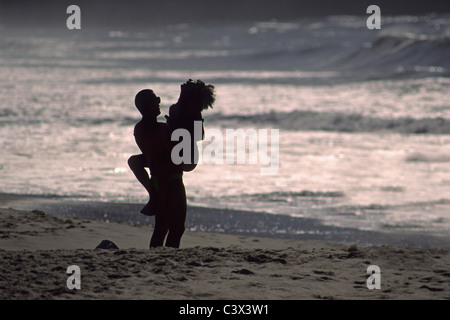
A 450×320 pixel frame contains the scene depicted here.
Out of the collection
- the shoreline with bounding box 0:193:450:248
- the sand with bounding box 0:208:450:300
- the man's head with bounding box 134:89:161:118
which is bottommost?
the sand with bounding box 0:208:450:300

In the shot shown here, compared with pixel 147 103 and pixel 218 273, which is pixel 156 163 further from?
pixel 218 273

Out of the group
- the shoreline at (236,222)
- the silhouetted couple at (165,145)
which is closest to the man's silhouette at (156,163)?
the silhouetted couple at (165,145)

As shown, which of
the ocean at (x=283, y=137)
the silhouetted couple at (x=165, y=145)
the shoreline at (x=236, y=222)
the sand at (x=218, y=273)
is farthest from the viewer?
the ocean at (x=283, y=137)

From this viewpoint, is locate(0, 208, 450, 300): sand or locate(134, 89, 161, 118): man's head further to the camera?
locate(134, 89, 161, 118): man's head

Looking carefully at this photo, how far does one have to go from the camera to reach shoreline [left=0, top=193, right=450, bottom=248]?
7660 millimetres

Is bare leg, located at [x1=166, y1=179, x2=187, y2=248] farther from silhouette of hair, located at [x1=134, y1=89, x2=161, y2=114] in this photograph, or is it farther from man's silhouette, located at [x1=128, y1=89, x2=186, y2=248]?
silhouette of hair, located at [x1=134, y1=89, x2=161, y2=114]

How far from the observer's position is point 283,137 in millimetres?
14867

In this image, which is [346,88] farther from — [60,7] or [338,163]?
[60,7]

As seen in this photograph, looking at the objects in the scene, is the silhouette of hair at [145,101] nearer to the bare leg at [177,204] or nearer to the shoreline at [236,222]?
the bare leg at [177,204]

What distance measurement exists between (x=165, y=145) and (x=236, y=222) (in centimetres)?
304

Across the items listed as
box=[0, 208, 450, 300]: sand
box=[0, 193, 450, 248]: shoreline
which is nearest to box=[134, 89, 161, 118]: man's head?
box=[0, 208, 450, 300]: sand

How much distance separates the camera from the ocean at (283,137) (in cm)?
926

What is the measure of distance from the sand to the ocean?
7.85 feet

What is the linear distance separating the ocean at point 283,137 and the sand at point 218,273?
7.85ft
